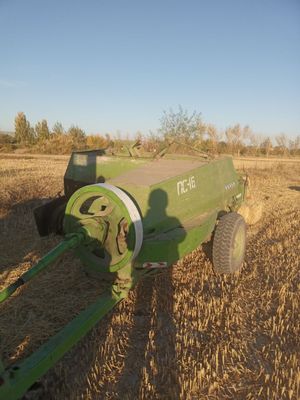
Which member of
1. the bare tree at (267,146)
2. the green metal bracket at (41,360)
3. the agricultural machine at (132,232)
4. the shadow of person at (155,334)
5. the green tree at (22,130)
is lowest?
the shadow of person at (155,334)

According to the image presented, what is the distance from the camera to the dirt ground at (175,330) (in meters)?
2.50

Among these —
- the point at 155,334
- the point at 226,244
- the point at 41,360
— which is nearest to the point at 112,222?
the point at 155,334

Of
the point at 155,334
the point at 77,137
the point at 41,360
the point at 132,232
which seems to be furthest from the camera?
the point at 77,137

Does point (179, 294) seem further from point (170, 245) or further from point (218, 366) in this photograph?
point (218, 366)

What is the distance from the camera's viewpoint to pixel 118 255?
3.15m

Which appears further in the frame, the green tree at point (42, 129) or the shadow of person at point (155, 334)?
the green tree at point (42, 129)

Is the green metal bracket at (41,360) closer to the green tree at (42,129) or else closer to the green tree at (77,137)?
the green tree at (77,137)

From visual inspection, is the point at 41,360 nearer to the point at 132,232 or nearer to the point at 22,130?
the point at 132,232

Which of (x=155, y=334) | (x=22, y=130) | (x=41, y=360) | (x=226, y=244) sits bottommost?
(x=155, y=334)

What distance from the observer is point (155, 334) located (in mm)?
3113

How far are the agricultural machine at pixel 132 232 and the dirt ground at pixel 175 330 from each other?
36 cm

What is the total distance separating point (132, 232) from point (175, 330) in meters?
0.99

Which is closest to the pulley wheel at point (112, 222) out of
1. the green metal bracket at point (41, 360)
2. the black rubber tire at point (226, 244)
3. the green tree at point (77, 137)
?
the green metal bracket at point (41, 360)

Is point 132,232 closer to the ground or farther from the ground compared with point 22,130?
closer to the ground
